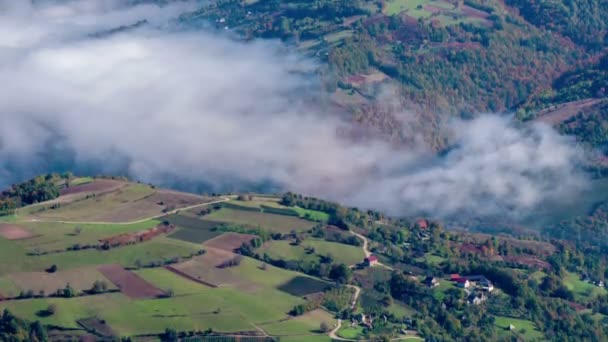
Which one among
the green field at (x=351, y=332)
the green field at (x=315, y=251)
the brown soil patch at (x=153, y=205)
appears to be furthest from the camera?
the brown soil patch at (x=153, y=205)

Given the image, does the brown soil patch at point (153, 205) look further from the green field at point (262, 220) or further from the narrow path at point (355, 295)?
the narrow path at point (355, 295)

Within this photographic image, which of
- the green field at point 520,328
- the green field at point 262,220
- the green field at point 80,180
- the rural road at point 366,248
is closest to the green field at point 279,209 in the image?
the green field at point 262,220

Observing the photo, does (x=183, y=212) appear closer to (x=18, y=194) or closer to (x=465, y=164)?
(x=18, y=194)

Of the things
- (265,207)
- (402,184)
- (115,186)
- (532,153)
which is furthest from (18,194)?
(532,153)

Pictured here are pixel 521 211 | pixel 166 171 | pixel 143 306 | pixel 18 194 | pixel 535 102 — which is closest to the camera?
pixel 143 306

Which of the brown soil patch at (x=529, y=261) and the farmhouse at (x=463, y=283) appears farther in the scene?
the brown soil patch at (x=529, y=261)

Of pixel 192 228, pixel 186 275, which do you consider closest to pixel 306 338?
pixel 186 275
